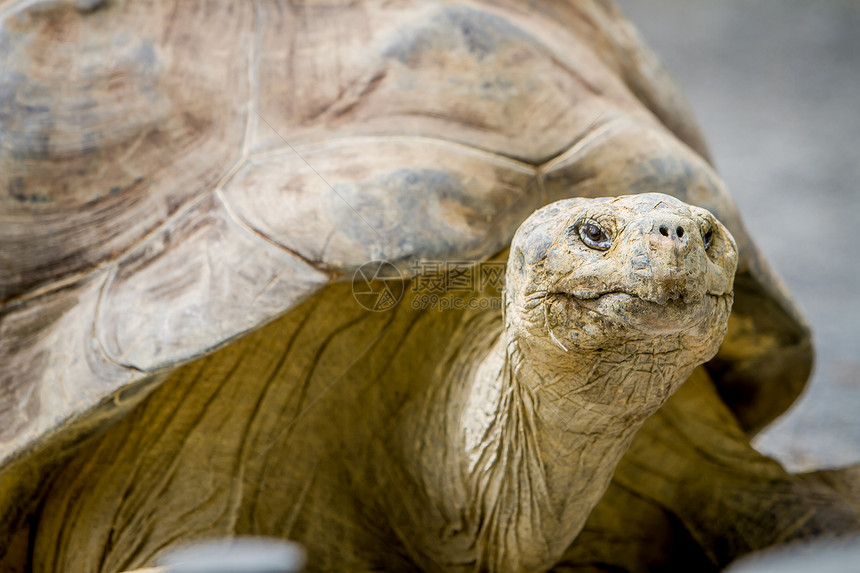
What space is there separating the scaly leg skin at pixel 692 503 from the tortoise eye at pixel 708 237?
38.1 inches

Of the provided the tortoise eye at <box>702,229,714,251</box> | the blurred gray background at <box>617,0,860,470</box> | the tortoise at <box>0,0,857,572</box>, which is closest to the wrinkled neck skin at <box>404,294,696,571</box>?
the tortoise at <box>0,0,857,572</box>

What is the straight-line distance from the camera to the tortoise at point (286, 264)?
1.68 meters

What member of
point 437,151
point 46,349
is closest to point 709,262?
point 437,151

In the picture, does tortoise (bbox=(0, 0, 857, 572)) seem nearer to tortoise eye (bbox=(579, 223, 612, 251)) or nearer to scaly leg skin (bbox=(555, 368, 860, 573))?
scaly leg skin (bbox=(555, 368, 860, 573))

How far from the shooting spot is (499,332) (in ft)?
6.00

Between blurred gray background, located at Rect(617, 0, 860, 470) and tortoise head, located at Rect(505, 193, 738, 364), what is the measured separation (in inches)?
86.4

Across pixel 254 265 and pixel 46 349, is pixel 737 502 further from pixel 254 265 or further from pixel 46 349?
pixel 46 349

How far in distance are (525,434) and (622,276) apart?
1.61 feet

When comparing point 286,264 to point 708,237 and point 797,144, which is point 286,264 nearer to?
point 708,237

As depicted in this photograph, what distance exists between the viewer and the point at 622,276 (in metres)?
1.24

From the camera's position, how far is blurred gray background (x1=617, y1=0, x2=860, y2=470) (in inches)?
144

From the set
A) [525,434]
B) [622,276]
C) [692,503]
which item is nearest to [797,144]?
[692,503]

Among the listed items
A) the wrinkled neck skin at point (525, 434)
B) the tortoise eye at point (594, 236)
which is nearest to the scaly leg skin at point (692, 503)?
the wrinkled neck skin at point (525, 434)

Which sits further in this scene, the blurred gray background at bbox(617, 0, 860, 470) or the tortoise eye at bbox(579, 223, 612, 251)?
the blurred gray background at bbox(617, 0, 860, 470)
